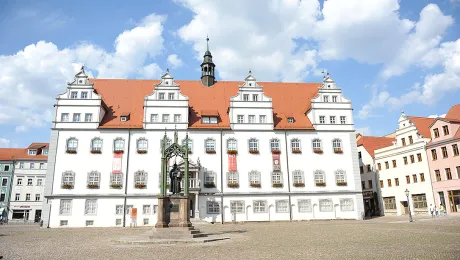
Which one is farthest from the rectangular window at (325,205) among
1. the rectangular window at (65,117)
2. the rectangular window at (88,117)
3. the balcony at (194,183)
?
the rectangular window at (65,117)

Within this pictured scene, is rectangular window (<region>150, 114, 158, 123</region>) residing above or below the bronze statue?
above

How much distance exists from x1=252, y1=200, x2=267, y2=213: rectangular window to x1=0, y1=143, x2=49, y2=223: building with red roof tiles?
144 feet

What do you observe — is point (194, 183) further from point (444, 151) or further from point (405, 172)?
point (444, 151)

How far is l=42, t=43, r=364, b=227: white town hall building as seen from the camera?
3431cm

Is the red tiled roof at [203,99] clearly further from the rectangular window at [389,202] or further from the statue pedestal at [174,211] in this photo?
the statue pedestal at [174,211]

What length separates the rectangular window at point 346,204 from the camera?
3662 centimetres

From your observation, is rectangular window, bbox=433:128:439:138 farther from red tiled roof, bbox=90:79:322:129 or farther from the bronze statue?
the bronze statue

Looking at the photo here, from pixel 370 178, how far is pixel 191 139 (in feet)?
88.4

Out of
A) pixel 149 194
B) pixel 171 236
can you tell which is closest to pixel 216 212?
pixel 149 194

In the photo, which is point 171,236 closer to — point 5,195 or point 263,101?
point 263,101

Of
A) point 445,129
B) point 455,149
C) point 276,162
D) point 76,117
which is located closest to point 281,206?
point 276,162

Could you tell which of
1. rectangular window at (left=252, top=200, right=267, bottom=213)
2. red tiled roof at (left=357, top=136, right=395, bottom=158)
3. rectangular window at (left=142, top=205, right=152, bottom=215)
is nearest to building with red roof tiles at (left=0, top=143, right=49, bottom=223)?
rectangular window at (left=142, top=205, right=152, bottom=215)

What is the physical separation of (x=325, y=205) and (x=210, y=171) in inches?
505

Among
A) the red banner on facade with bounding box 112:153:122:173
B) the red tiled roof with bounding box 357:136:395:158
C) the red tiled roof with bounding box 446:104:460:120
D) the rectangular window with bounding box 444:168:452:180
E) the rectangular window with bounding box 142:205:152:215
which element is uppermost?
the red tiled roof with bounding box 446:104:460:120
